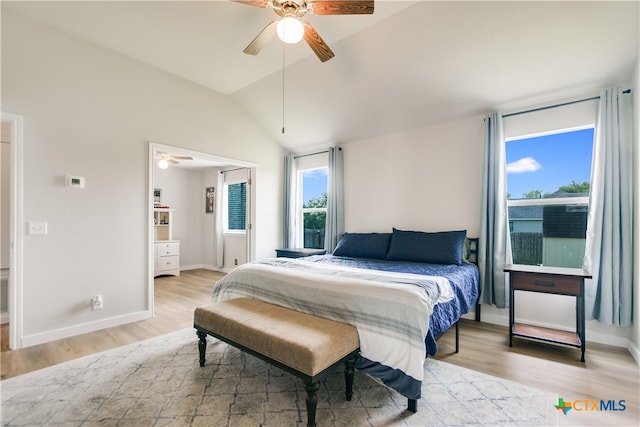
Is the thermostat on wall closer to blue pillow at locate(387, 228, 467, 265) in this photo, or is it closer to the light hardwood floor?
the light hardwood floor

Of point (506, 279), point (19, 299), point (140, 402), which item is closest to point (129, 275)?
point (19, 299)

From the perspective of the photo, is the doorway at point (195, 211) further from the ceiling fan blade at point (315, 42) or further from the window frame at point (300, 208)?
the ceiling fan blade at point (315, 42)

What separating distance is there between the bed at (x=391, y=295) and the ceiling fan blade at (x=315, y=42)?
74.0 inches

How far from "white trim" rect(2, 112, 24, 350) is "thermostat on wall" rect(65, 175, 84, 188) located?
0.33 metres

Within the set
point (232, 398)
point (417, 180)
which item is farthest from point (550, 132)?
point (232, 398)

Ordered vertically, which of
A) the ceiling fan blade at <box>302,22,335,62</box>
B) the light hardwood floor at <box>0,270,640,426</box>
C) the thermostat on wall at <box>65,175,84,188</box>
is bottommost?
the light hardwood floor at <box>0,270,640,426</box>

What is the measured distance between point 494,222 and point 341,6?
265cm

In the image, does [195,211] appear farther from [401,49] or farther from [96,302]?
[401,49]

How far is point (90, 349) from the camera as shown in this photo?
264cm

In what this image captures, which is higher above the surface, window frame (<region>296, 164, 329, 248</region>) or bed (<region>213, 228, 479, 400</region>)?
window frame (<region>296, 164, 329, 248</region>)

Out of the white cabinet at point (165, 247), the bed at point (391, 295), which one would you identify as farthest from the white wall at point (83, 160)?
the white cabinet at point (165, 247)

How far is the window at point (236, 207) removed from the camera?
6043 mm

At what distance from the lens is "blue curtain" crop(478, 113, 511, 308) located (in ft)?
10.5

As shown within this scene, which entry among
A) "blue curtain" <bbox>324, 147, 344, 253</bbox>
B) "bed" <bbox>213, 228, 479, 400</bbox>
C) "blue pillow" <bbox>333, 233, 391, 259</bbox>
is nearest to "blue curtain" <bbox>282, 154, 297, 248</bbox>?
"blue curtain" <bbox>324, 147, 344, 253</bbox>
